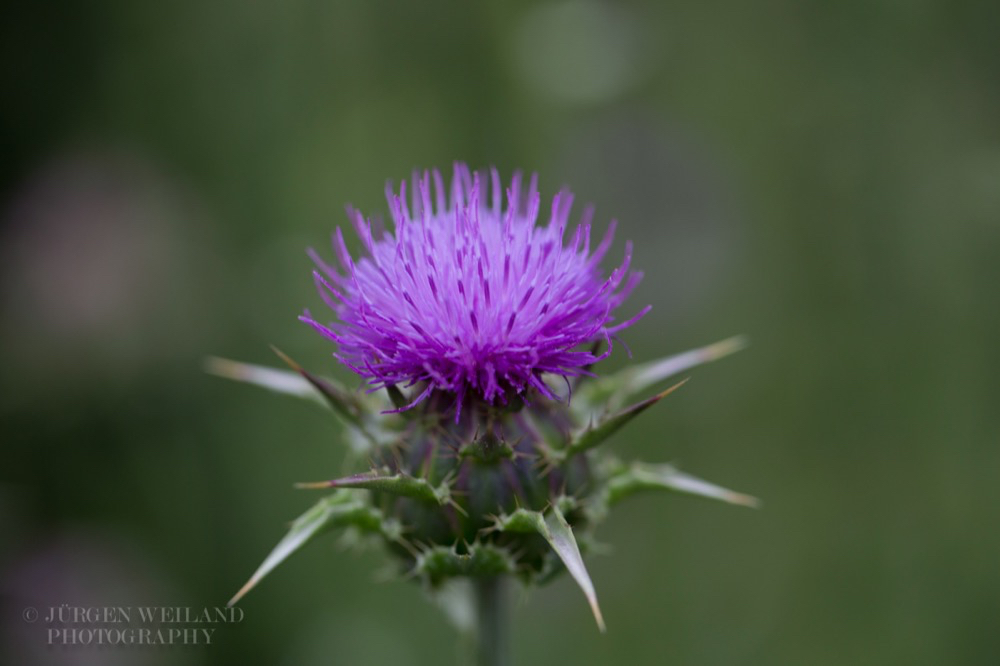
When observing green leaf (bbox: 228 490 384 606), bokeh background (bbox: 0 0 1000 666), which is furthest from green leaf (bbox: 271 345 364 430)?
bokeh background (bbox: 0 0 1000 666)

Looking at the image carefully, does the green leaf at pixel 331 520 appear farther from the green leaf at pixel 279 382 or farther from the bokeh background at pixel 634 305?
the bokeh background at pixel 634 305

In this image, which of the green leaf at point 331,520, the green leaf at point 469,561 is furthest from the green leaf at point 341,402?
the green leaf at point 469,561

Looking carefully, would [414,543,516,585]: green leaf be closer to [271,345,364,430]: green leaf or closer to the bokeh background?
[271,345,364,430]: green leaf

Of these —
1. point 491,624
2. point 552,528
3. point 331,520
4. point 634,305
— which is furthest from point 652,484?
point 634,305

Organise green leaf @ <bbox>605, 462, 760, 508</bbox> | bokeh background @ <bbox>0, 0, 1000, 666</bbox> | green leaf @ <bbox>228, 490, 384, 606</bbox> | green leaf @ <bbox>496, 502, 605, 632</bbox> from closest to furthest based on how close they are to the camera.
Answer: green leaf @ <bbox>496, 502, 605, 632</bbox>, green leaf @ <bbox>228, 490, 384, 606</bbox>, green leaf @ <bbox>605, 462, 760, 508</bbox>, bokeh background @ <bbox>0, 0, 1000, 666</bbox>

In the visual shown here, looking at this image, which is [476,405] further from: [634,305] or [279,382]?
[634,305]

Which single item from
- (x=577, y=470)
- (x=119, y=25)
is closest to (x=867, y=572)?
(x=577, y=470)
